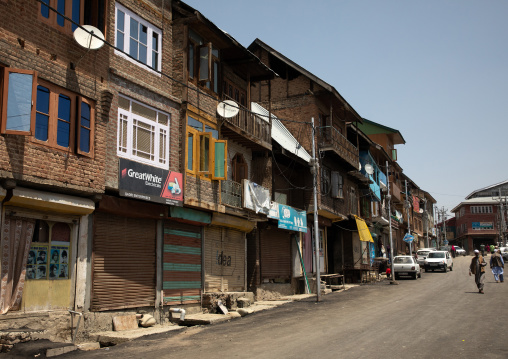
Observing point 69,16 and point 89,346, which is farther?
point 69,16

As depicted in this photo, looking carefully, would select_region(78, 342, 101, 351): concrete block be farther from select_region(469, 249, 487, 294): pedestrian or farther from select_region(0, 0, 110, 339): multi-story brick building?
select_region(469, 249, 487, 294): pedestrian

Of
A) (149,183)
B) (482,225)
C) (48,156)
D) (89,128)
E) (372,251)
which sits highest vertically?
(482,225)

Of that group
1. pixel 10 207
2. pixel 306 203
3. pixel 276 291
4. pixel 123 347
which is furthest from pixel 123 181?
pixel 306 203

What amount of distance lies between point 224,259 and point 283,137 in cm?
939

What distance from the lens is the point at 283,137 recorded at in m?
27.3

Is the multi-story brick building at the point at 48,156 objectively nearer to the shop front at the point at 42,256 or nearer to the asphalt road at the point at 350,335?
the shop front at the point at 42,256

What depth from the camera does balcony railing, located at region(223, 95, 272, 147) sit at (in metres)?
20.5

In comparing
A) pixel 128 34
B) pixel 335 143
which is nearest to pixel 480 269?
pixel 335 143

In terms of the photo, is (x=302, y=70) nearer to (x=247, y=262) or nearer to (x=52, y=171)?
(x=247, y=262)

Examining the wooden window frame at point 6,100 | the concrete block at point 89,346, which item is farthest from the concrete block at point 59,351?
the wooden window frame at point 6,100

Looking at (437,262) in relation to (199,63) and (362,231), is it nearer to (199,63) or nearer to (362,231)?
(362,231)

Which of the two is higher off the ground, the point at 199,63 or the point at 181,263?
the point at 199,63

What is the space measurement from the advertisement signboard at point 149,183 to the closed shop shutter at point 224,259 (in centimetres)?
350

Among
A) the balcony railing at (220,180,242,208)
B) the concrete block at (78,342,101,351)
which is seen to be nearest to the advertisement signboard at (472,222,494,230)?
the balcony railing at (220,180,242,208)
